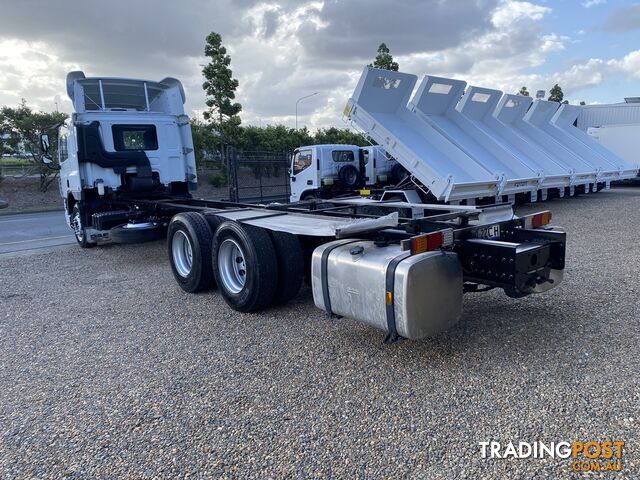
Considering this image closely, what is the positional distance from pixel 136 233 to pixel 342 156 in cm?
722

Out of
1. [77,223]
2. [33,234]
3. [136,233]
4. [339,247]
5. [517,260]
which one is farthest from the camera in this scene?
[33,234]

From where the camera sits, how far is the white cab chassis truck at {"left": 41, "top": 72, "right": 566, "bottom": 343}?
3590mm

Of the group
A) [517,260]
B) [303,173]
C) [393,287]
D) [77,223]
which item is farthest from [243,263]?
[303,173]

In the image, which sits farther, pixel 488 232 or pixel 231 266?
pixel 231 266

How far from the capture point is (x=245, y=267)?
16.5 ft

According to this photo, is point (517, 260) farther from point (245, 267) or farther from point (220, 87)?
point (220, 87)

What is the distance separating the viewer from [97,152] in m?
8.92

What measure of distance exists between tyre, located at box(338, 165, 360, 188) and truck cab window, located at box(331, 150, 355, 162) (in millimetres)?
235

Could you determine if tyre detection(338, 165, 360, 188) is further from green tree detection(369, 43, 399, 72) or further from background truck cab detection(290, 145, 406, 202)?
green tree detection(369, 43, 399, 72)

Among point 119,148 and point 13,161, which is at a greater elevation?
point 13,161

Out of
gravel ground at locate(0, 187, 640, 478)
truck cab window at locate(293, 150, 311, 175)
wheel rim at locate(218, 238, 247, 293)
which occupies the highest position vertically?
truck cab window at locate(293, 150, 311, 175)

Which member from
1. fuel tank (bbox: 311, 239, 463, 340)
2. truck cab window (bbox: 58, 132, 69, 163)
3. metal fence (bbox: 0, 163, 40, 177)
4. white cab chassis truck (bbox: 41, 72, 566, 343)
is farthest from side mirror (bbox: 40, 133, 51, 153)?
metal fence (bbox: 0, 163, 40, 177)

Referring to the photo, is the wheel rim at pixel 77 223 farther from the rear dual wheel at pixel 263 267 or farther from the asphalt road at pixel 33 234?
the rear dual wheel at pixel 263 267

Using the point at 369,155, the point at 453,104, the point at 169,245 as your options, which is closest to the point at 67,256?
A: the point at 169,245
